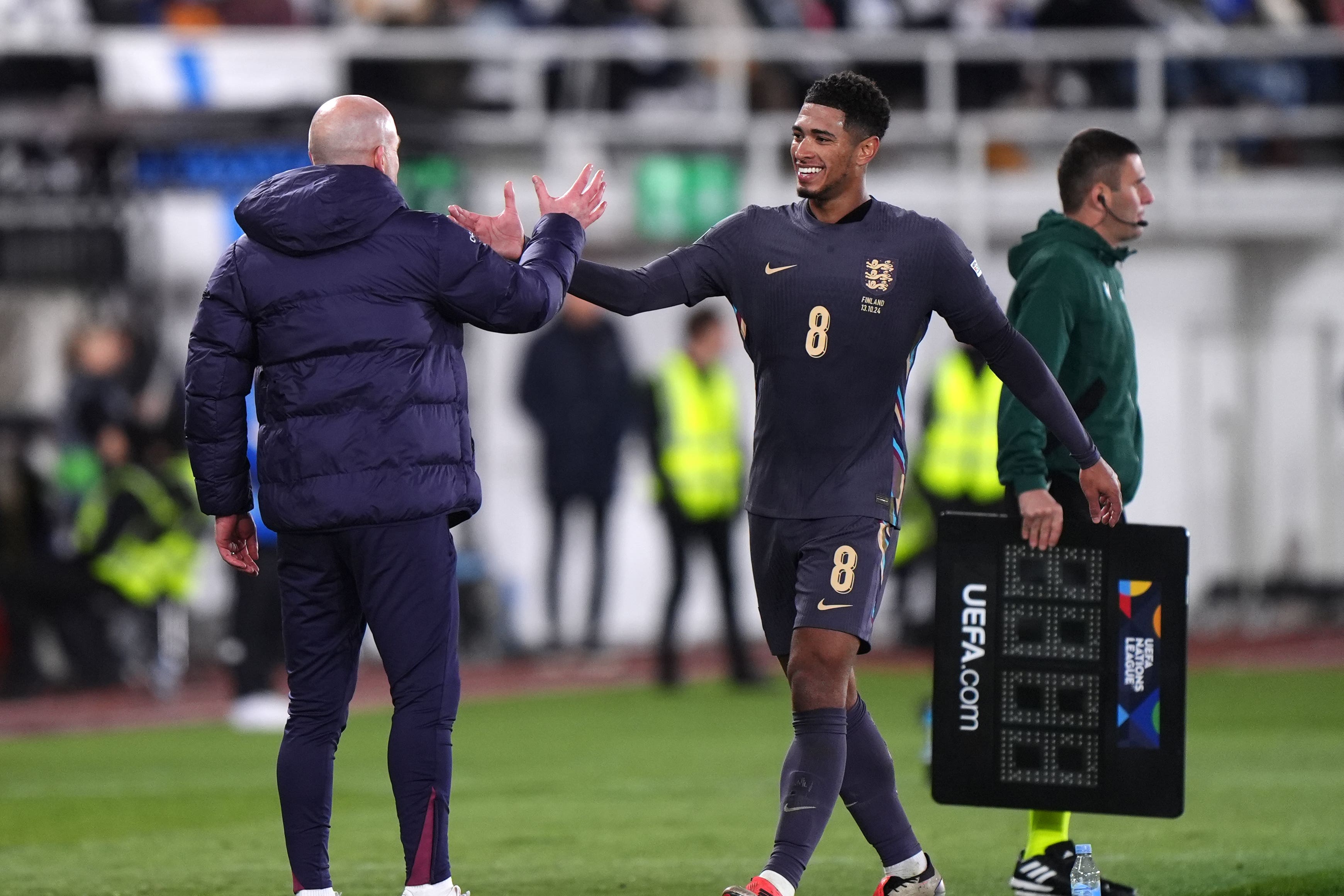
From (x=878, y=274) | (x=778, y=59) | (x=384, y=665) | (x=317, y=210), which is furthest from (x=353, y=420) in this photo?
(x=778, y=59)

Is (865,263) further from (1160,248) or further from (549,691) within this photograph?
(1160,248)

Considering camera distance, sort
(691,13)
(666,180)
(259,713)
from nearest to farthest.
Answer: (259,713), (666,180), (691,13)

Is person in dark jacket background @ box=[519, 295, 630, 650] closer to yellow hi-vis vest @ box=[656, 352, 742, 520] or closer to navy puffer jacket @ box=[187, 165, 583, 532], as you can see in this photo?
yellow hi-vis vest @ box=[656, 352, 742, 520]

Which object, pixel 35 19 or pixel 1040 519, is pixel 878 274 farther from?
pixel 35 19

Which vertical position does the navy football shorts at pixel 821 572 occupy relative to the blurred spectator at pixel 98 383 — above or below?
below

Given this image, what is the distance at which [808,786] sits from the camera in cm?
559

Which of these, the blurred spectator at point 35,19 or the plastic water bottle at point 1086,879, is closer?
the plastic water bottle at point 1086,879

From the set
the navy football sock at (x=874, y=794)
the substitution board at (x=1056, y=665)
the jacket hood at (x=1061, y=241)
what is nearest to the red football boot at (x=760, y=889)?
the navy football sock at (x=874, y=794)

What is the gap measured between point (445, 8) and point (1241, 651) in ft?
25.6

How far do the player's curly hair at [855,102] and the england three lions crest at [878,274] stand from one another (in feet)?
1.08

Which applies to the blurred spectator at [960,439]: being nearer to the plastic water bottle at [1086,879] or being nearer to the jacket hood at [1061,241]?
the jacket hood at [1061,241]

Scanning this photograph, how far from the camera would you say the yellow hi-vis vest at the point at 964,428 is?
1419 centimetres

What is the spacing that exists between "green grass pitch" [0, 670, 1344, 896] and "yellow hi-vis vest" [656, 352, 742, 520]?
141cm

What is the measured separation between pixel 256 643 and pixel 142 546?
2068 mm
